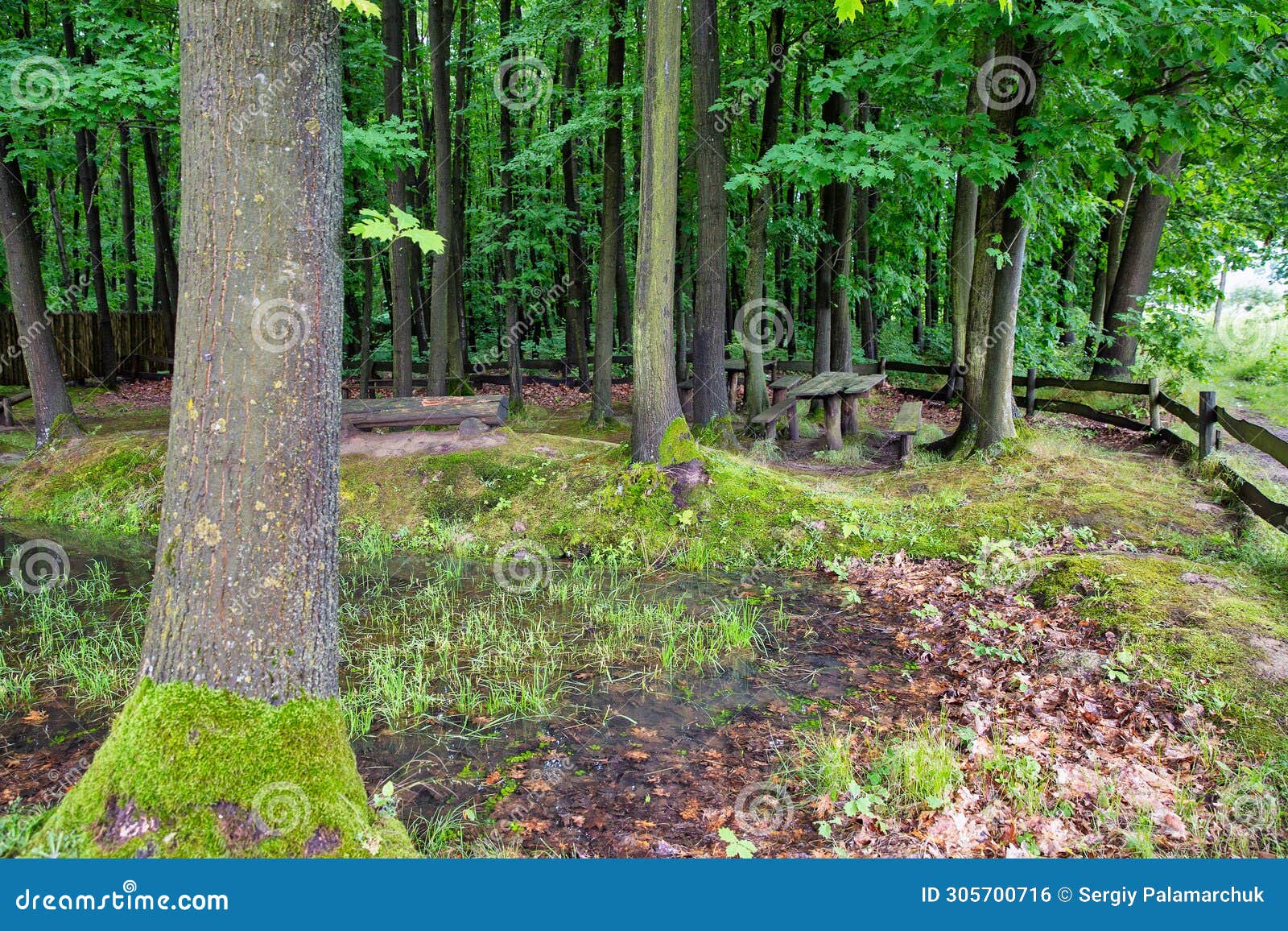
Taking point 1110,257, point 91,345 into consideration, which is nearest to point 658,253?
point 1110,257

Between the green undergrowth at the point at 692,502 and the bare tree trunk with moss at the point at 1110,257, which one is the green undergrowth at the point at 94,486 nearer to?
the green undergrowth at the point at 692,502

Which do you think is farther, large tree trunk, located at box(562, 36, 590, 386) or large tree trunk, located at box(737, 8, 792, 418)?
large tree trunk, located at box(562, 36, 590, 386)

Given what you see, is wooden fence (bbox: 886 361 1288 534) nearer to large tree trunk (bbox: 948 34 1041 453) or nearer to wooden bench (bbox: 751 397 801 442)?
large tree trunk (bbox: 948 34 1041 453)

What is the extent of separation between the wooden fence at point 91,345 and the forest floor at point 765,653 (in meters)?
12.2

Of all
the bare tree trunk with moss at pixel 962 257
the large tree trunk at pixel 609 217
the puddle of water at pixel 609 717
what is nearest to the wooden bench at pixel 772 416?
the large tree trunk at pixel 609 217

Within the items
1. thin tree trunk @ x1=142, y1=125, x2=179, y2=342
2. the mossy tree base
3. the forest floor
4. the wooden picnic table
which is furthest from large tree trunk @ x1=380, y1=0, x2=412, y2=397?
the mossy tree base

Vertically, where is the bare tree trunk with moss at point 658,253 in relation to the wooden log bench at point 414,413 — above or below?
above

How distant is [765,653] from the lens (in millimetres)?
5594

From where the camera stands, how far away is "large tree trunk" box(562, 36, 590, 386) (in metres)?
14.2

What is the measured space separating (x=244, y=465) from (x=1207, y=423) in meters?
9.80

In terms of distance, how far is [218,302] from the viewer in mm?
2982

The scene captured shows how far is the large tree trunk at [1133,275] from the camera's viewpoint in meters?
14.3

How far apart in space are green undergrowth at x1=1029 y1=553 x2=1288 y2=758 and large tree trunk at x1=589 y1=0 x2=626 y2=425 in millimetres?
9068

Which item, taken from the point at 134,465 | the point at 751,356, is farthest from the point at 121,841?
the point at 751,356
